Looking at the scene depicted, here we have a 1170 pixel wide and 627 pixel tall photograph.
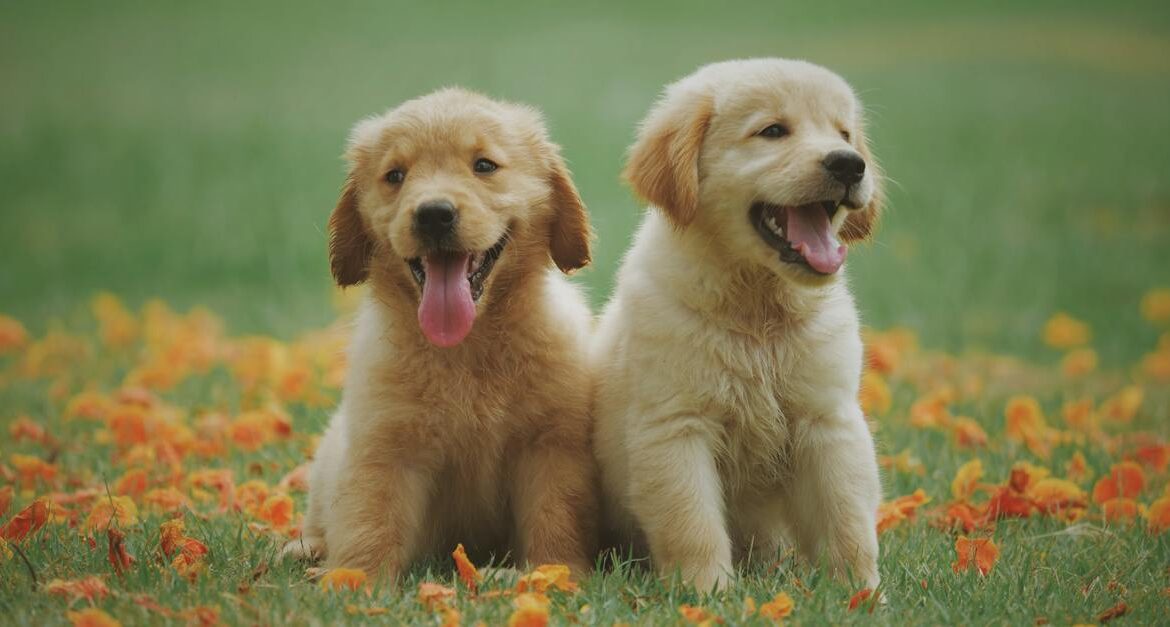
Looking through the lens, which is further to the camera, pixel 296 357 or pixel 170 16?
pixel 170 16

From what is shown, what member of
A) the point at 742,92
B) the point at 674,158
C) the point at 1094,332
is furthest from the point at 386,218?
the point at 1094,332

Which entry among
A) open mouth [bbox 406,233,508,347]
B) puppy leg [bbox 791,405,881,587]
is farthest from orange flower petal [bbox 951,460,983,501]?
open mouth [bbox 406,233,508,347]

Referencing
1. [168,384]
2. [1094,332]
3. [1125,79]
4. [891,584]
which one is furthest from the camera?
[1125,79]

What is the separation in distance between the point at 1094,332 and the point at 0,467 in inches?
237

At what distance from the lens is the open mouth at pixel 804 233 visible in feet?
11.4

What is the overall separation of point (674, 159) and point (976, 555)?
1.35 m

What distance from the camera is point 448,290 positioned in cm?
362

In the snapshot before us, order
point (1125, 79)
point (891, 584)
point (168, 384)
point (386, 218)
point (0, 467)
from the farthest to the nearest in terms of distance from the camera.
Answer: point (1125, 79)
point (168, 384)
point (0, 467)
point (386, 218)
point (891, 584)

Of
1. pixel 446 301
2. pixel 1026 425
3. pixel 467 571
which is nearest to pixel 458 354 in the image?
pixel 446 301

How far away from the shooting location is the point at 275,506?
4.12 meters

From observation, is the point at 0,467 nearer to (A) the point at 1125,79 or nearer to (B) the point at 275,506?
(B) the point at 275,506

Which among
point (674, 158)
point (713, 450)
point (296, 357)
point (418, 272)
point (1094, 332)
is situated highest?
point (674, 158)

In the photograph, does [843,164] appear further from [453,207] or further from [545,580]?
[545,580]

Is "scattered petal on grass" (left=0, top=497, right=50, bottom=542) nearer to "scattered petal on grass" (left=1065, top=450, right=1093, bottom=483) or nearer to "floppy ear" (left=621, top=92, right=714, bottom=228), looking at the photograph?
"floppy ear" (left=621, top=92, right=714, bottom=228)
